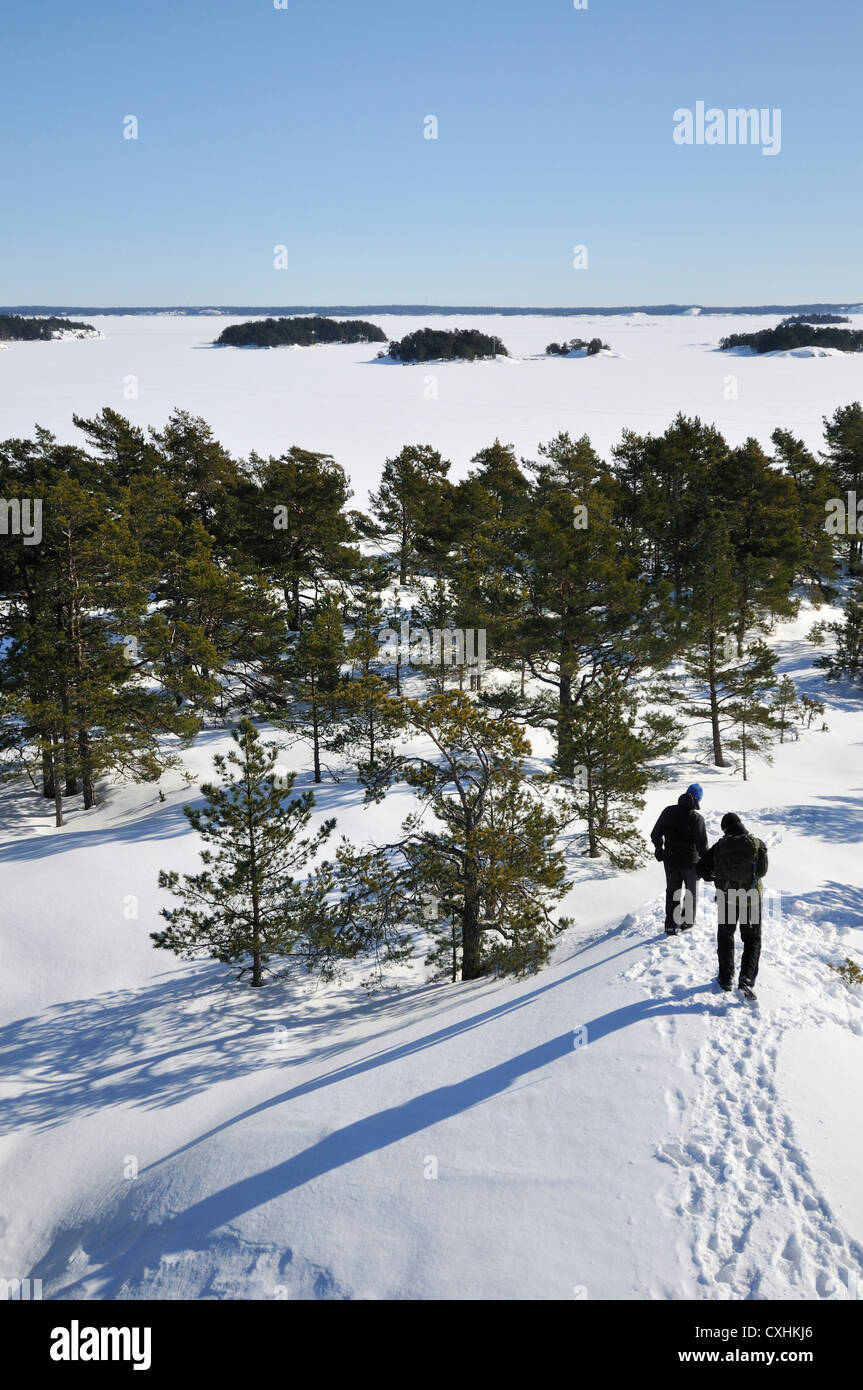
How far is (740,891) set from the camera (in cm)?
902

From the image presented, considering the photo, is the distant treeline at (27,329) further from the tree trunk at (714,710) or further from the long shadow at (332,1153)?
the long shadow at (332,1153)

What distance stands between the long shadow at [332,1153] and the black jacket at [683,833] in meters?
2.03

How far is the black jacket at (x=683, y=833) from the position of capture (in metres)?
10.5

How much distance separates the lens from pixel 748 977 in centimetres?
918

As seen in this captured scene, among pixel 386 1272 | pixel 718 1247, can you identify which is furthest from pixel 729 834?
pixel 386 1272

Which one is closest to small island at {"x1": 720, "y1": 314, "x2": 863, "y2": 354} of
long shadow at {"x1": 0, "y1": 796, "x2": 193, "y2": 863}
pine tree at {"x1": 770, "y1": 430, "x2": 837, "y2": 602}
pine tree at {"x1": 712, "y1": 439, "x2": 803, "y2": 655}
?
pine tree at {"x1": 770, "y1": 430, "x2": 837, "y2": 602}

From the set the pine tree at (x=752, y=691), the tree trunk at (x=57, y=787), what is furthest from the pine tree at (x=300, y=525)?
the pine tree at (x=752, y=691)

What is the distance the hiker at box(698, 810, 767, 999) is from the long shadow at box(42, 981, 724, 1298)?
601mm

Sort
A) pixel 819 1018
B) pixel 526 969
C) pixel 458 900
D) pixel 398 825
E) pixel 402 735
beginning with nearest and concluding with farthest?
pixel 819 1018 < pixel 526 969 < pixel 458 900 < pixel 398 825 < pixel 402 735

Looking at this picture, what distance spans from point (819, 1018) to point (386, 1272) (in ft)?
17.6

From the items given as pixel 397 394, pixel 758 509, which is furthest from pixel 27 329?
pixel 758 509

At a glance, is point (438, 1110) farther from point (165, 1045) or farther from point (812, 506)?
point (812, 506)

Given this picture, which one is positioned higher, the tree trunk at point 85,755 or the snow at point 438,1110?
the tree trunk at point 85,755
